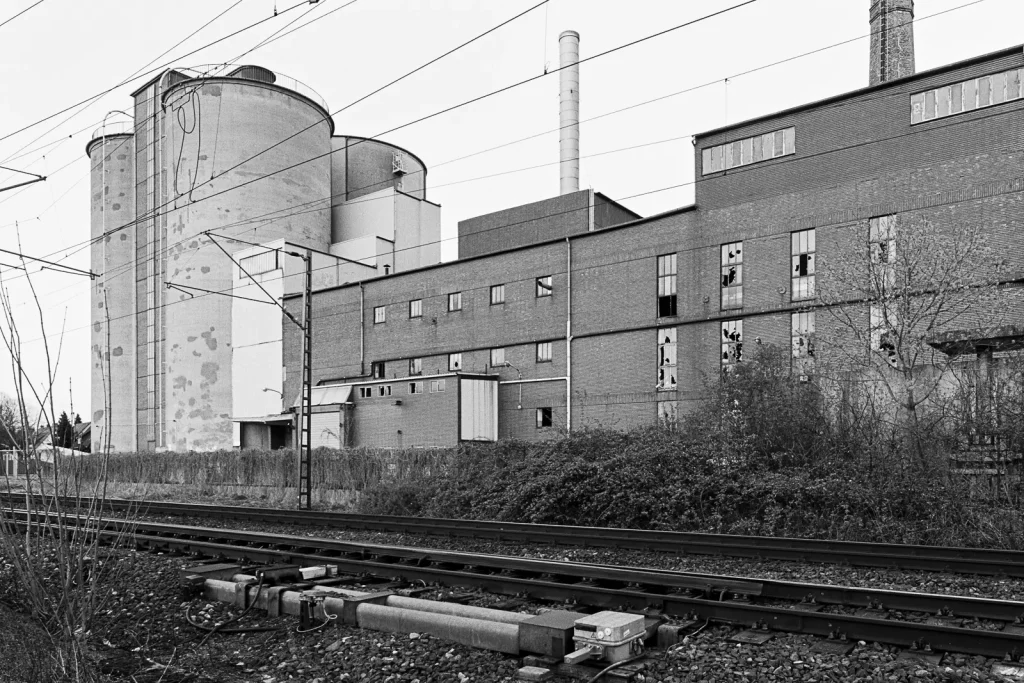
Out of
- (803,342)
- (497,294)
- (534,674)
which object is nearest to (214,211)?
(497,294)

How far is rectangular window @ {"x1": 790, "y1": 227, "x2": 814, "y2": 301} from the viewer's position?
30781 mm

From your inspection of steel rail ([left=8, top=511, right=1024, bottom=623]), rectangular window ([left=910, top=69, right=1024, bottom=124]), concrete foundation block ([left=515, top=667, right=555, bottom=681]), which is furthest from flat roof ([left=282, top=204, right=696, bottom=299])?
concrete foundation block ([left=515, top=667, right=555, bottom=681])

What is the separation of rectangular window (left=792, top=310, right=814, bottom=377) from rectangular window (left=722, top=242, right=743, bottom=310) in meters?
2.65

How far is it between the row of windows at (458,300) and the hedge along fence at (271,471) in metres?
12.4

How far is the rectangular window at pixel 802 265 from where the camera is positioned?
101ft

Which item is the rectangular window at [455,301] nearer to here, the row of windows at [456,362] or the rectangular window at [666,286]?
the row of windows at [456,362]

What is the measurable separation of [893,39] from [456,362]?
1053 inches

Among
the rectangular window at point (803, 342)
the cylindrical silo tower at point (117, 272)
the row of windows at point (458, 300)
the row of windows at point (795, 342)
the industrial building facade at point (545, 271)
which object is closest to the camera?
the rectangular window at point (803, 342)

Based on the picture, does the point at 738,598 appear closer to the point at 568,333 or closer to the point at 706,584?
the point at 706,584

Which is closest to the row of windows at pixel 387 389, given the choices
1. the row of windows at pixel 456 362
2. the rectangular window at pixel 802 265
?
the row of windows at pixel 456 362

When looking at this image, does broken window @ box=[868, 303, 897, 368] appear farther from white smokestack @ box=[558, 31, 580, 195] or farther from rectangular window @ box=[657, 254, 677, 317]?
white smokestack @ box=[558, 31, 580, 195]

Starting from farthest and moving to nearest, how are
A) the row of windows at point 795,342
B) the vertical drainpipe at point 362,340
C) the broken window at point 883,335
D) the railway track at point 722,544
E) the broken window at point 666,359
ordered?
the vertical drainpipe at point 362,340, the broken window at point 666,359, the row of windows at point 795,342, the broken window at point 883,335, the railway track at point 722,544

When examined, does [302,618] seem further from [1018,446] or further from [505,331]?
[505,331]

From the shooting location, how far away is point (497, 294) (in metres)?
41.4
